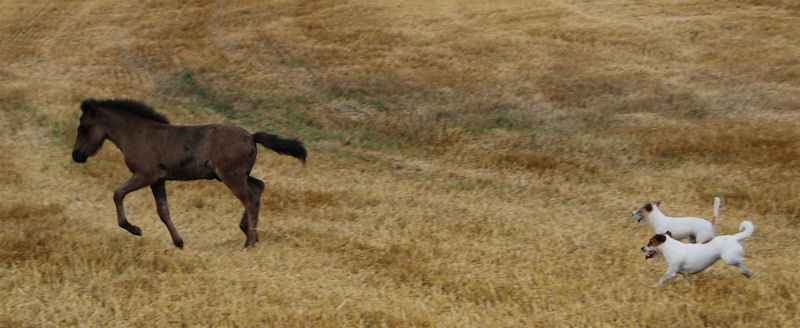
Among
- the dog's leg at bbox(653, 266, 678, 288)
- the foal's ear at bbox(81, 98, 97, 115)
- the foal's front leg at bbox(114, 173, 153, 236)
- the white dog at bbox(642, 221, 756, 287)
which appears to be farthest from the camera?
the foal's ear at bbox(81, 98, 97, 115)

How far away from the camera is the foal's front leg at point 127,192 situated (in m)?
12.1

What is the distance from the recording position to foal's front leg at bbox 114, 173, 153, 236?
1207 cm

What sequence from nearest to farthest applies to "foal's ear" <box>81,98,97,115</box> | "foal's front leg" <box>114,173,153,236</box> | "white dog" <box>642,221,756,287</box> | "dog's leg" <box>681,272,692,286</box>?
"white dog" <box>642,221,756,287</box>, "dog's leg" <box>681,272,692,286</box>, "foal's front leg" <box>114,173,153,236</box>, "foal's ear" <box>81,98,97,115</box>

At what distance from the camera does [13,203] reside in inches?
588

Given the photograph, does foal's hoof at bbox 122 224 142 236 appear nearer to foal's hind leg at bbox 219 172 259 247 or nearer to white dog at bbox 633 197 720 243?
foal's hind leg at bbox 219 172 259 247

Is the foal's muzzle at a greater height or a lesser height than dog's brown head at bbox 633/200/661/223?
greater

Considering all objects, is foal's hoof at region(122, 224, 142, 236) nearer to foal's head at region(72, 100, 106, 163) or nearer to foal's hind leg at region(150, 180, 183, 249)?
foal's hind leg at region(150, 180, 183, 249)

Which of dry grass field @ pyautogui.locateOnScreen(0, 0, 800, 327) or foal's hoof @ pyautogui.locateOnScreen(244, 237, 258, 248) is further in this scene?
foal's hoof @ pyautogui.locateOnScreen(244, 237, 258, 248)

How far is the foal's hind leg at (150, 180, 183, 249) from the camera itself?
Answer: 1239 cm

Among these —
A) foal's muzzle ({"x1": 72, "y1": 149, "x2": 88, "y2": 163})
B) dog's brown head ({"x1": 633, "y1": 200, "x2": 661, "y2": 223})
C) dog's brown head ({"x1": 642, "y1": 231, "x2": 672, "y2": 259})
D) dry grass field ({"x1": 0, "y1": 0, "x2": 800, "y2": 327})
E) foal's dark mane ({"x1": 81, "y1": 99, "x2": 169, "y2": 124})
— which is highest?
foal's dark mane ({"x1": 81, "y1": 99, "x2": 169, "y2": 124})

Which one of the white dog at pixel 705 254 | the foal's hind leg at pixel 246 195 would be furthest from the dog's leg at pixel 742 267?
the foal's hind leg at pixel 246 195

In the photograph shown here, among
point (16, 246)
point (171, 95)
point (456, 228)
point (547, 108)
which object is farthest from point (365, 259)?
point (171, 95)

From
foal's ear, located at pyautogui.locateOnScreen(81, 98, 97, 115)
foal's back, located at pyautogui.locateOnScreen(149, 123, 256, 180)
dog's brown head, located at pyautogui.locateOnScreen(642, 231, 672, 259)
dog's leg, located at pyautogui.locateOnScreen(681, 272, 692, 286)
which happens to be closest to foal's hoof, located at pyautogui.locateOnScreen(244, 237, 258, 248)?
foal's back, located at pyautogui.locateOnScreen(149, 123, 256, 180)

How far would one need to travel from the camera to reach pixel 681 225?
11719mm
